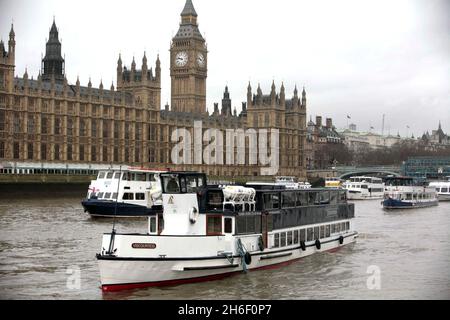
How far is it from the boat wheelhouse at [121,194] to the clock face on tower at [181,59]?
86.5 meters

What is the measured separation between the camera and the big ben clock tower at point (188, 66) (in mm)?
138000

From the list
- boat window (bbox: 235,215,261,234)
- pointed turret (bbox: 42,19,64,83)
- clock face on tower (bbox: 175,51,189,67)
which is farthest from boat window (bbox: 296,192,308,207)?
clock face on tower (bbox: 175,51,189,67)

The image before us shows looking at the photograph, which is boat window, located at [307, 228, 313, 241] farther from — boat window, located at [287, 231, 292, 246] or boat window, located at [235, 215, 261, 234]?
boat window, located at [235, 215, 261, 234]

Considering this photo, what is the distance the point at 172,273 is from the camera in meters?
24.7

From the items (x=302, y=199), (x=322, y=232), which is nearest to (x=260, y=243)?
(x=302, y=199)

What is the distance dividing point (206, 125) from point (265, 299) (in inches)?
3810

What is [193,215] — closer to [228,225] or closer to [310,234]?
[228,225]

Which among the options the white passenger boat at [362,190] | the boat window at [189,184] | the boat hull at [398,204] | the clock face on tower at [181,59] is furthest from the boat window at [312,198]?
the clock face on tower at [181,59]

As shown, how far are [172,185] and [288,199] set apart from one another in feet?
20.6

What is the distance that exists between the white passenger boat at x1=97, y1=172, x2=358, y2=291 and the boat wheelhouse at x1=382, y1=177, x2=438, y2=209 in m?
37.2

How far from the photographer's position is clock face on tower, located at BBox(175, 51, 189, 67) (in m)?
139

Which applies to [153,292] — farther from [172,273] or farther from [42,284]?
[42,284]
